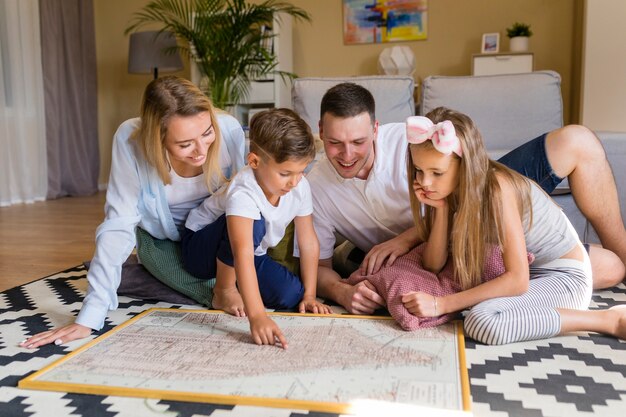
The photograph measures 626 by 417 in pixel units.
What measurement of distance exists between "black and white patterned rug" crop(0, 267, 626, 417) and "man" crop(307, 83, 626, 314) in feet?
1.52

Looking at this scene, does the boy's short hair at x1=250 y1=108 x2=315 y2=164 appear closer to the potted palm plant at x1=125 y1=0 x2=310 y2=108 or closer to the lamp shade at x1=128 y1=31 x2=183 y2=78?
the potted palm plant at x1=125 y1=0 x2=310 y2=108

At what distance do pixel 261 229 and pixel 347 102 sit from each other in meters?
0.40

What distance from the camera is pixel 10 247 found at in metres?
2.72

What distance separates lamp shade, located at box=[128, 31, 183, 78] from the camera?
16.1 feet

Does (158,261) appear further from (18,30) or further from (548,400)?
(18,30)

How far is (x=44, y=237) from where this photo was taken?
3008 mm

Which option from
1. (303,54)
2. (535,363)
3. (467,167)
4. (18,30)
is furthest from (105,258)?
(303,54)

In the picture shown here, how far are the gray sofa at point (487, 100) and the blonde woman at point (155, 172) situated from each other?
1.23m

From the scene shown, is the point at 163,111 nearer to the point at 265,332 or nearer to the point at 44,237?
the point at 265,332

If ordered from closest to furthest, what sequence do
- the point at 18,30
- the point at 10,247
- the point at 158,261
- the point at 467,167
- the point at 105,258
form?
1. the point at 467,167
2. the point at 105,258
3. the point at 158,261
4. the point at 10,247
5. the point at 18,30

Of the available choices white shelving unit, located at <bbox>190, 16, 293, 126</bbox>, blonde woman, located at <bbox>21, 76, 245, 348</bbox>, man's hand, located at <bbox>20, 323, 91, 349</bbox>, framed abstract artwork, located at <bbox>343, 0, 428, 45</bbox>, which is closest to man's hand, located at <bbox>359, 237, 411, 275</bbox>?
blonde woman, located at <bbox>21, 76, 245, 348</bbox>

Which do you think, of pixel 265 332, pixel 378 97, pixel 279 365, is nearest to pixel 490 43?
pixel 378 97

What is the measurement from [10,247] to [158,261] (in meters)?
1.26

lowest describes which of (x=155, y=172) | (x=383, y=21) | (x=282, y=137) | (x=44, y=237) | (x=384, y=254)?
(x=44, y=237)
